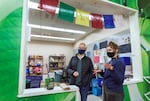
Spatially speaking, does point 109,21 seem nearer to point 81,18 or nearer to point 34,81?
point 81,18

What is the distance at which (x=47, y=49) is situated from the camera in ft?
30.7

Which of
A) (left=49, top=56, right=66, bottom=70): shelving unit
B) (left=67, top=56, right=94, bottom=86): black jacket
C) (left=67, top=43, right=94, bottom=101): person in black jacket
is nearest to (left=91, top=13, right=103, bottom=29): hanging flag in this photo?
(left=67, top=43, right=94, bottom=101): person in black jacket

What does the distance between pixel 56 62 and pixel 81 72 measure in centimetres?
688

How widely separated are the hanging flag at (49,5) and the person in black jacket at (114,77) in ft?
3.62

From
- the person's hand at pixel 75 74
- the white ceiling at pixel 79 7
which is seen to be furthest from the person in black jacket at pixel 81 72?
the white ceiling at pixel 79 7

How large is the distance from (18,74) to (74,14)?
141 cm

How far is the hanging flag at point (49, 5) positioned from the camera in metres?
2.31

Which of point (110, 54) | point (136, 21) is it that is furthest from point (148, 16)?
point (110, 54)

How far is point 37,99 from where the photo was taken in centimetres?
193

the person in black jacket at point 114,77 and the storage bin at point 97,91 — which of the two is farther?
the storage bin at point 97,91

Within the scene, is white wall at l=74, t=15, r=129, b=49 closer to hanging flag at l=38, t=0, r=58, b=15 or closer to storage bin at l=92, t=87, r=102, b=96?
hanging flag at l=38, t=0, r=58, b=15

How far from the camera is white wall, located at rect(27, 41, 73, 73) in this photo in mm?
9023

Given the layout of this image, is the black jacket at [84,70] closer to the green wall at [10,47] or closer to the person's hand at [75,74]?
the person's hand at [75,74]

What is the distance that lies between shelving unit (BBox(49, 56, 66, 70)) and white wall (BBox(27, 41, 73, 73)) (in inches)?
13.6
